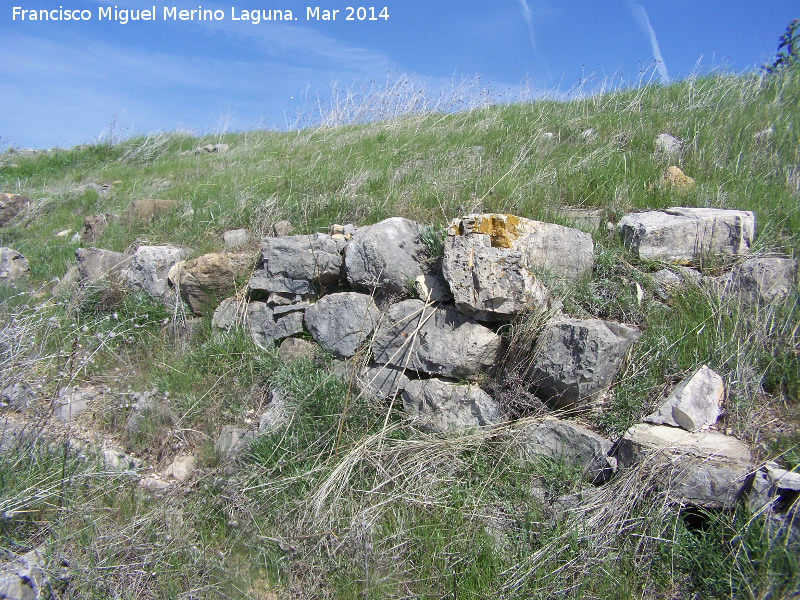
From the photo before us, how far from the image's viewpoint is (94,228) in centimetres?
571

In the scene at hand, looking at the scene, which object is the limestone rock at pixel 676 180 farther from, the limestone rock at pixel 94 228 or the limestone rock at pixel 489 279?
the limestone rock at pixel 94 228

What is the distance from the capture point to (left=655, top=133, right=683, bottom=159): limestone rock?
16.8 ft

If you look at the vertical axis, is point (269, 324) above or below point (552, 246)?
below

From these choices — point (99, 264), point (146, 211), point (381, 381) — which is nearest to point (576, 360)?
point (381, 381)

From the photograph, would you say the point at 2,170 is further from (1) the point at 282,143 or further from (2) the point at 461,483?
(2) the point at 461,483

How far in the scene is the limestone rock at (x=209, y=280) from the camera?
14.0ft

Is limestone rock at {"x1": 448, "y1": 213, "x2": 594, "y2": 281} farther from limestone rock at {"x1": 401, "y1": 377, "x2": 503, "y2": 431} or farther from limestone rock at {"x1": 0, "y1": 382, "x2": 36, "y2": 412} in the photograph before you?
limestone rock at {"x1": 0, "y1": 382, "x2": 36, "y2": 412}

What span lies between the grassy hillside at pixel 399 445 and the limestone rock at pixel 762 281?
0.55 ft

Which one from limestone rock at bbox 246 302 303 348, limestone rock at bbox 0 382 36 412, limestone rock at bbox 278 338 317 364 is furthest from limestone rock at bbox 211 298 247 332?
limestone rock at bbox 0 382 36 412

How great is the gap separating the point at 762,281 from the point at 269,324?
3.40 meters

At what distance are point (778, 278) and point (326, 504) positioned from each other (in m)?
3.16

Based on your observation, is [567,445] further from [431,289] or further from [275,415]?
[275,415]

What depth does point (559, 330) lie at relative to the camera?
307cm

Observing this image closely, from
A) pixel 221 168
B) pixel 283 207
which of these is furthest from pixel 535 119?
pixel 221 168
